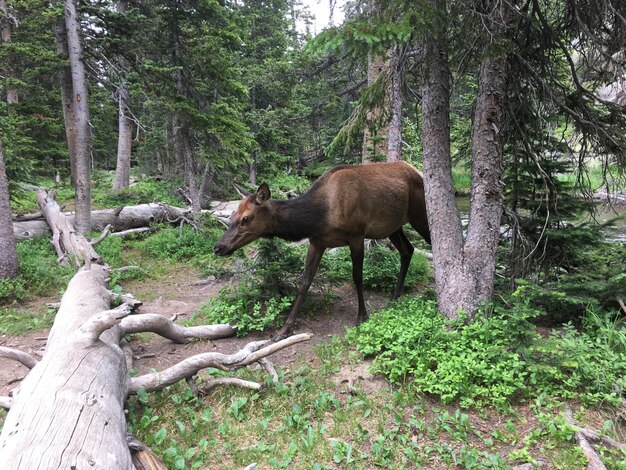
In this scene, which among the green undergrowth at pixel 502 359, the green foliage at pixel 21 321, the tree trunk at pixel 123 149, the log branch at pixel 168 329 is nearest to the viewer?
the green undergrowth at pixel 502 359

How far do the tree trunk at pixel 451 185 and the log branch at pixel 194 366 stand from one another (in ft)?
6.89

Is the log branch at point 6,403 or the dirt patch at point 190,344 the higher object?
the log branch at point 6,403

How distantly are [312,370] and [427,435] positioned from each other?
5.49 feet

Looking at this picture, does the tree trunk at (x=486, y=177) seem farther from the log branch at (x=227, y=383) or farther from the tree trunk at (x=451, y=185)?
the log branch at (x=227, y=383)

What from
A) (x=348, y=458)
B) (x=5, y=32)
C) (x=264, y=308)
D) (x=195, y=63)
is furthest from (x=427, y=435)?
(x=5, y=32)

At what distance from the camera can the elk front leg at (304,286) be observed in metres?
5.95

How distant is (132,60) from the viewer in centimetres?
1051

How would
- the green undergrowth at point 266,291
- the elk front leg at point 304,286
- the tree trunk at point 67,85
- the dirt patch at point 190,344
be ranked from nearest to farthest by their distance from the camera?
the dirt patch at point 190,344 → the elk front leg at point 304,286 → the green undergrowth at point 266,291 → the tree trunk at point 67,85

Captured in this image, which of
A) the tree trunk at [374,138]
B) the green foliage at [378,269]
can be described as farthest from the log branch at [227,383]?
the tree trunk at [374,138]

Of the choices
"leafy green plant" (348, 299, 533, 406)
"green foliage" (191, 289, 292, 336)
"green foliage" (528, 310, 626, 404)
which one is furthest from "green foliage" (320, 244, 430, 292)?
"green foliage" (528, 310, 626, 404)

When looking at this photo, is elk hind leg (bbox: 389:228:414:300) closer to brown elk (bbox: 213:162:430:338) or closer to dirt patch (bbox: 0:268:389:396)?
brown elk (bbox: 213:162:430:338)

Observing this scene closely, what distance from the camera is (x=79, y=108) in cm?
1012

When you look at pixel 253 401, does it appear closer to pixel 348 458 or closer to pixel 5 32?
pixel 348 458

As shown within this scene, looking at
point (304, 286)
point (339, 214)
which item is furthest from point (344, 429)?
point (339, 214)
